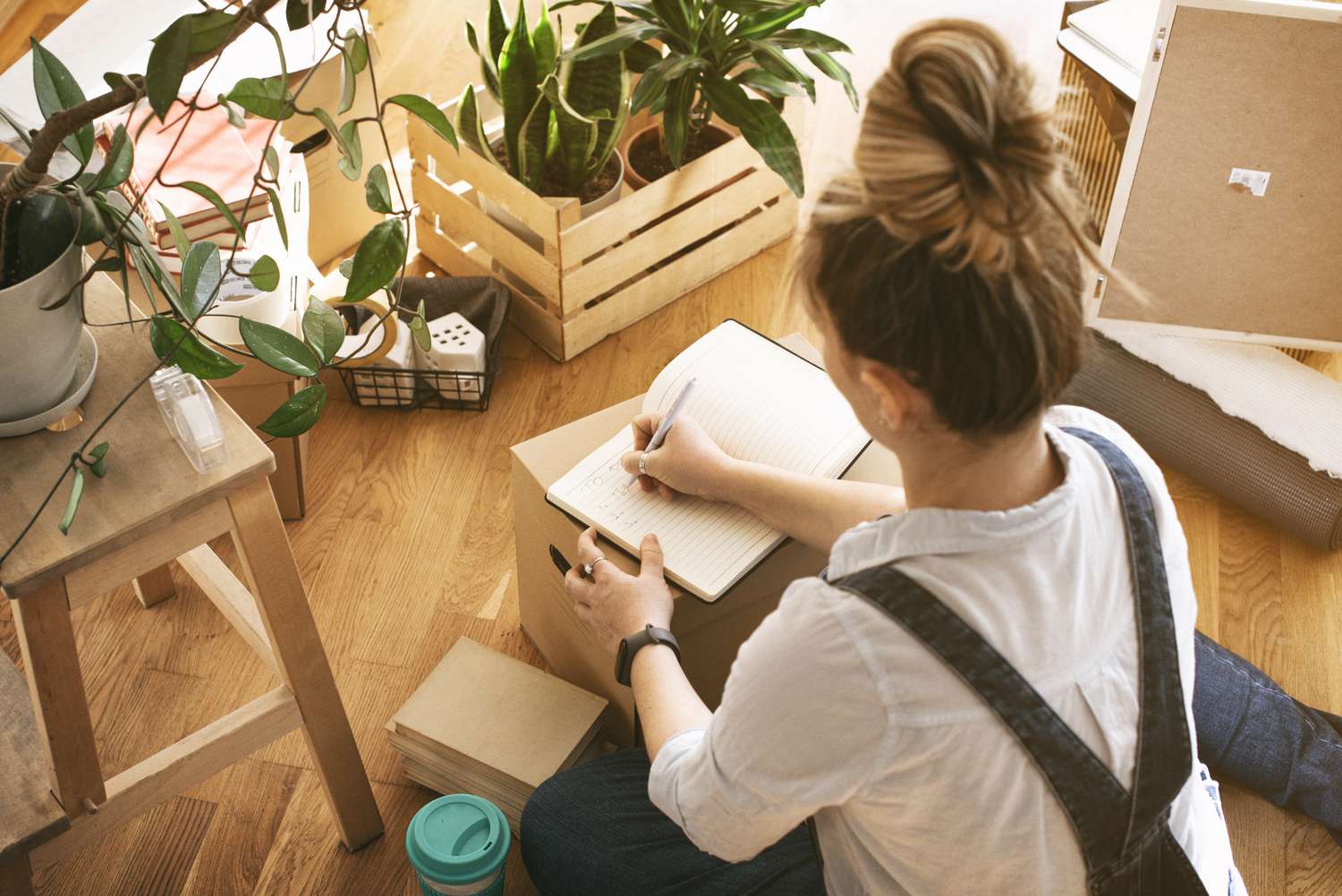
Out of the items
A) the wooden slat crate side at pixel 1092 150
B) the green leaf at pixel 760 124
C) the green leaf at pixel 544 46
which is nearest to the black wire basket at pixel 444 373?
the green leaf at pixel 544 46

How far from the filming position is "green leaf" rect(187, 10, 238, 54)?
0.81 meters

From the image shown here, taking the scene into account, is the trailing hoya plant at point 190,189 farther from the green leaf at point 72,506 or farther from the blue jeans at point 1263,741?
the blue jeans at point 1263,741

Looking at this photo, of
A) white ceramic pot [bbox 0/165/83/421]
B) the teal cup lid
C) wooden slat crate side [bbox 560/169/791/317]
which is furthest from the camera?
wooden slat crate side [bbox 560/169/791/317]

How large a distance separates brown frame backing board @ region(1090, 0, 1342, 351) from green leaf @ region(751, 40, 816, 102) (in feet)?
1.51

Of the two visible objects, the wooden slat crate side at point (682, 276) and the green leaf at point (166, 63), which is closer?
the green leaf at point (166, 63)

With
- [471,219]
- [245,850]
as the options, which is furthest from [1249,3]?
[245,850]

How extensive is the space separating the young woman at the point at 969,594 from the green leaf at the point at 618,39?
0.92 meters

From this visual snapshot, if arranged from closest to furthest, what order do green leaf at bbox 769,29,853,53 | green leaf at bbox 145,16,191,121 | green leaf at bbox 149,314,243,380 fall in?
green leaf at bbox 145,16,191,121
green leaf at bbox 149,314,243,380
green leaf at bbox 769,29,853,53

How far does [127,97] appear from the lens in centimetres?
86

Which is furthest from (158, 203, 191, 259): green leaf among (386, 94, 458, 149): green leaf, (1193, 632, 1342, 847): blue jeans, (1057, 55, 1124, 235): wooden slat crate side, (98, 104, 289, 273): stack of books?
(1057, 55, 1124, 235): wooden slat crate side

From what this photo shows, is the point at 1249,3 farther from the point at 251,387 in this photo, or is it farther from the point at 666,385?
the point at 251,387

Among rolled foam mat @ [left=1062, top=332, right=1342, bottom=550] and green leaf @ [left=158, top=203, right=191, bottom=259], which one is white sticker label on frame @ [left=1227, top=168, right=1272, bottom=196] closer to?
rolled foam mat @ [left=1062, top=332, right=1342, bottom=550]

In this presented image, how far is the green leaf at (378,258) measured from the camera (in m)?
1.04

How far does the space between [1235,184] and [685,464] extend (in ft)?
3.28
